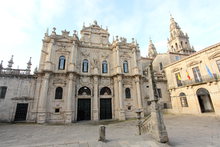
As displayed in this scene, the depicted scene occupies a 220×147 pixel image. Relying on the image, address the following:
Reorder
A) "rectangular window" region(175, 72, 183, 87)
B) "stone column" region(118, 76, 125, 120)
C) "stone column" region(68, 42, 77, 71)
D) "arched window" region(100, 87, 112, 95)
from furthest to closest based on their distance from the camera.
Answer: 1. "rectangular window" region(175, 72, 183, 87)
2. "arched window" region(100, 87, 112, 95)
3. "stone column" region(68, 42, 77, 71)
4. "stone column" region(118, 76, 125, 120)

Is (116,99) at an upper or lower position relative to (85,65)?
lower

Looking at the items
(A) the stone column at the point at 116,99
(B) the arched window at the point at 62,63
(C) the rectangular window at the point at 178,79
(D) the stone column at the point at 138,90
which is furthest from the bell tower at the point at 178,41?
(B) the arched window at the point at 62,63

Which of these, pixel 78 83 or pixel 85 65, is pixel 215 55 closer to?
pixel 85 65

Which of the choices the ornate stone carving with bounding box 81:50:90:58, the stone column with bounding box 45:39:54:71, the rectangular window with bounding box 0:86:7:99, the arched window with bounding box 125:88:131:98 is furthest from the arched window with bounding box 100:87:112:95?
the rectangular window with bounding box 0:86:7:99

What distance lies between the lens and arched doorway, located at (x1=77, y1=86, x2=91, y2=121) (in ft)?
49.0

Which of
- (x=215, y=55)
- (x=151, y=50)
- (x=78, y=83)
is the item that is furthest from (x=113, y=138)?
(x=151, y=50)

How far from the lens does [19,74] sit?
14703 millimetres

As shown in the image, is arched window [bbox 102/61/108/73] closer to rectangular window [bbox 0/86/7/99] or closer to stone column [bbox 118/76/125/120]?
stone column [bbox 118/76/125/120]

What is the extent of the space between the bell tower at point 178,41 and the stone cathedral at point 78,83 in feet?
78.0

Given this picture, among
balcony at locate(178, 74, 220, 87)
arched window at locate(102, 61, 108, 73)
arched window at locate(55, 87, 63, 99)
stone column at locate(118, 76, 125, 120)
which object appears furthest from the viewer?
arched window at locate(102, 61, 108, 73)

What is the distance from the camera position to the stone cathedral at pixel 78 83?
13.7 metres

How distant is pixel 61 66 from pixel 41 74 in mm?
2864

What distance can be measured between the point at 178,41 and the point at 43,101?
42.5m

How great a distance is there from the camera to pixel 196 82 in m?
16.1
